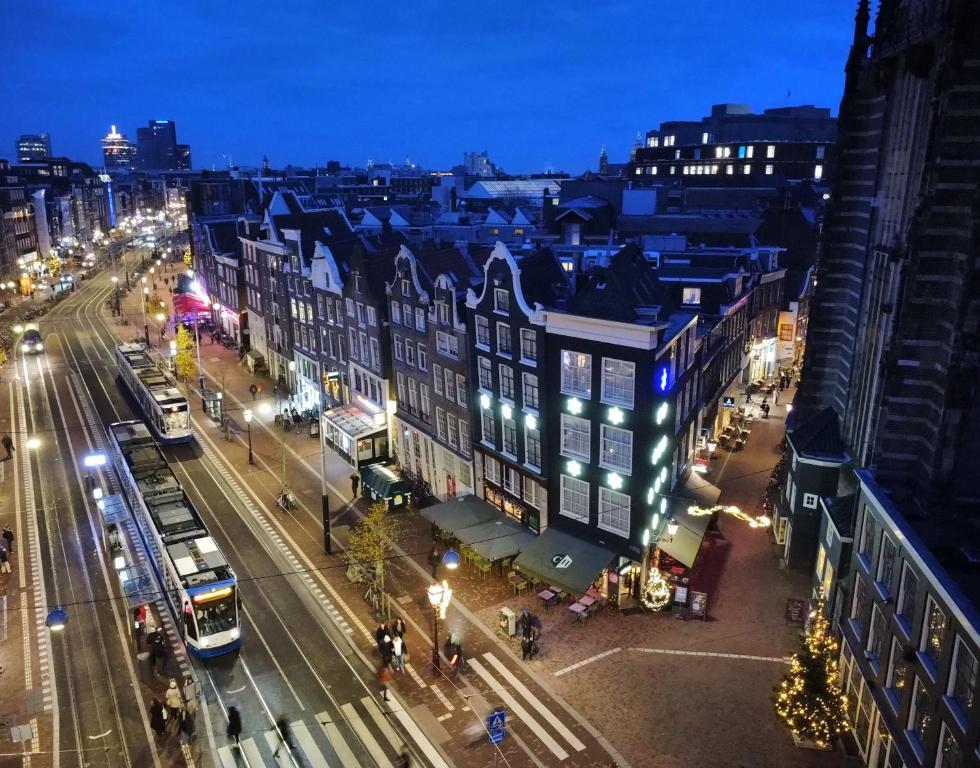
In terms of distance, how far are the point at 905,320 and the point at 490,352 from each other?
21.7 meters

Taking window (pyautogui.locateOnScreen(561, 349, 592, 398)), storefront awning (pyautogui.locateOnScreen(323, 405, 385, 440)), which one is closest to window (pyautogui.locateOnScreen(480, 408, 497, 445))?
window (pyautogui.locateOnScreen(561, 349, 592, 398))

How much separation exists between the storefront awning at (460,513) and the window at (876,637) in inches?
861

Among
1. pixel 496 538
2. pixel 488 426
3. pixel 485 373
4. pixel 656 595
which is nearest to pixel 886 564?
pixel 656 595

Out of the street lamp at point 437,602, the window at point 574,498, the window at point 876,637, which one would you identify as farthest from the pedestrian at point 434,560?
the window at point 876,637

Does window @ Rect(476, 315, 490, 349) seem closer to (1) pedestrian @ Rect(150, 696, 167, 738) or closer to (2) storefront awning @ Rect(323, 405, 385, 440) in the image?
(2) storefront awning @ Rect(323, 405, 385, 440)

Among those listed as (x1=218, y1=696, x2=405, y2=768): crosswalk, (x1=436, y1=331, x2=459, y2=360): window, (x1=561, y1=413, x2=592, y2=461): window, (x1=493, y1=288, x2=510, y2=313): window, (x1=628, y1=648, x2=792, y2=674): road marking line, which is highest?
(x1=493, y1=288, x2=510, y2=313): window

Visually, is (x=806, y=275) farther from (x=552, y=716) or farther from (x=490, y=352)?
(x=552, y=716)

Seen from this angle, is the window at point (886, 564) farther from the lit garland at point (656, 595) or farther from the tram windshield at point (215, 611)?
the tram windshield at point (215, 611)

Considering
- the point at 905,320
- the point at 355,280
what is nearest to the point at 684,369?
the point at 905,320

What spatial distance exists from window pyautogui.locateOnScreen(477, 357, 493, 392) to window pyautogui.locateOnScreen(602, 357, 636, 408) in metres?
8.68

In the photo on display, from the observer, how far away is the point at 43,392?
7569 cm

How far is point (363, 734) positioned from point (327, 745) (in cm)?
148

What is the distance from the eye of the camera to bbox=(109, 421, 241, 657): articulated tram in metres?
33.3

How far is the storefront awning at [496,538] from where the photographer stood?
41.8 meters
